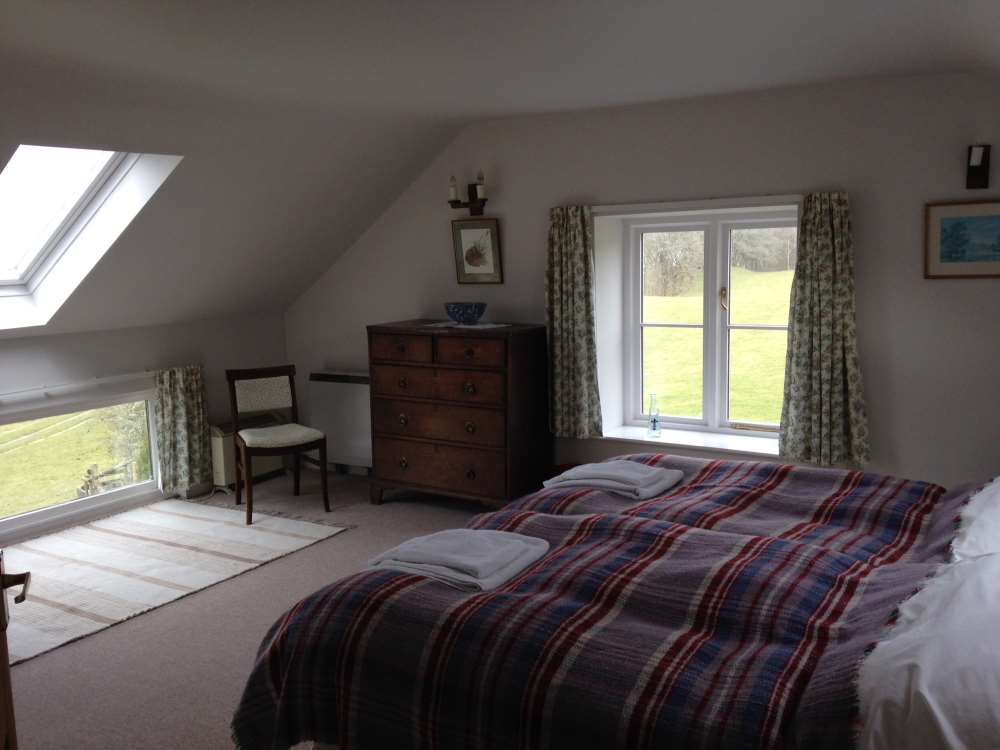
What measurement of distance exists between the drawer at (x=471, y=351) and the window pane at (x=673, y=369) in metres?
0.97

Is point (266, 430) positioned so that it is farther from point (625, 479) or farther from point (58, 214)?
point (625, 479)

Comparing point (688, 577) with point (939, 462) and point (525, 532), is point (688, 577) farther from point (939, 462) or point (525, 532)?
point (939, 462)

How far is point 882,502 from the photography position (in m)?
2.79

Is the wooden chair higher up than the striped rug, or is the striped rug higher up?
the wooden chair

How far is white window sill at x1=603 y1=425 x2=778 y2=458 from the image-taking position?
4711mm

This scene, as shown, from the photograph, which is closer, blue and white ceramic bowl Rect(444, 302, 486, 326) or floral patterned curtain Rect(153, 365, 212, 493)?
blue and white ceramic bowl Rect(444, 302, 486, 326)

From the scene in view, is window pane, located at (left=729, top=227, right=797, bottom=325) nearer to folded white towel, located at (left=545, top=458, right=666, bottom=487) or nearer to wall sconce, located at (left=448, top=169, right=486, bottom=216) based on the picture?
wall sconce, located at (left=448, top=169, right=486, bottom=216)

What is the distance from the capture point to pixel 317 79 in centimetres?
368

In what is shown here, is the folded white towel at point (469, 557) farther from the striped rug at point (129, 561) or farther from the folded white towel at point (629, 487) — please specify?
the striped rug at point (129, 561)

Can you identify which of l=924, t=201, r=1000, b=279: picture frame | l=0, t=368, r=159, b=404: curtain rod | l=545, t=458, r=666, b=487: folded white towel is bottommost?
l=545, t=458, r=666, b=487: folded white towel

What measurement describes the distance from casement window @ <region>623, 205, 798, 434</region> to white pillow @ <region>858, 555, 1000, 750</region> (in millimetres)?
3107

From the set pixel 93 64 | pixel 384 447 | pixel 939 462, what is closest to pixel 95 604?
pixel 384 447

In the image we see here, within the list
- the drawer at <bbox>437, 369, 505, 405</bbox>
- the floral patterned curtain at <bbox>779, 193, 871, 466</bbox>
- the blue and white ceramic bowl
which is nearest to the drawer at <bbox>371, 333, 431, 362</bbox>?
the drawer at <bbox>437, 369, 505, 405</bbox>

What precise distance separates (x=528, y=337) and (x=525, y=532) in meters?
2.38
